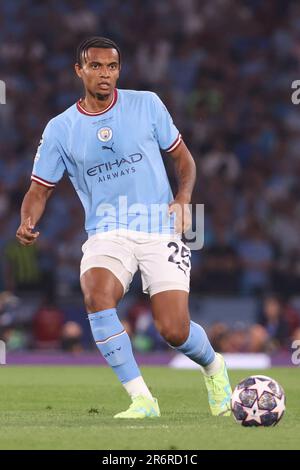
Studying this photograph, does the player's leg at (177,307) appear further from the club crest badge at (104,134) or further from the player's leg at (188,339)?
the club crest badge at (104,134)

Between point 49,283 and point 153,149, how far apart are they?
990 centimetres

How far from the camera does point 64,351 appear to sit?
17438 mm

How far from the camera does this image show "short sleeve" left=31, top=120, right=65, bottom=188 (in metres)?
8.38

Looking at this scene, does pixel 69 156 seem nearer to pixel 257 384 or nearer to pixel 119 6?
pixel 257 384

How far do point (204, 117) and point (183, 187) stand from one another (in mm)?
12701

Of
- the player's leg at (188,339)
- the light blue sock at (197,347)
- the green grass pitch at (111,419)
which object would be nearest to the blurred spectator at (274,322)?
the green grass pitch at (111,419)

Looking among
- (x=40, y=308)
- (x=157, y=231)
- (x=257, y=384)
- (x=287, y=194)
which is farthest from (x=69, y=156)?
(x=287, y=194)

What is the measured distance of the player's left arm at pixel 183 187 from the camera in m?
8.10

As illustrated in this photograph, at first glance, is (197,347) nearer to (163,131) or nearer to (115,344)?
(115,344)

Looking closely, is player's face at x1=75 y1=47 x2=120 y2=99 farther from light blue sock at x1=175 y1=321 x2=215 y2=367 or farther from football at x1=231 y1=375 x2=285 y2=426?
football at x1=231 y1=375 x2=285 y2=426

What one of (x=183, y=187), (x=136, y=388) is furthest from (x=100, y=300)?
(x=183, y=187)

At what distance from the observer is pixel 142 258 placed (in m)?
8.30

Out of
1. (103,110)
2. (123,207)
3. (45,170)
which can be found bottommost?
(123,207)

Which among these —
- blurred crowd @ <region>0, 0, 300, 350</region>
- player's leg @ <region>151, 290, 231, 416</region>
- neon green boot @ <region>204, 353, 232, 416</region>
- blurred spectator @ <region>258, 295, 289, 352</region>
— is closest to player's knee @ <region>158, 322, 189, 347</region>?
player's leg @ <region>151, 290, 231, 416</region>
